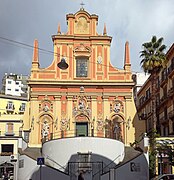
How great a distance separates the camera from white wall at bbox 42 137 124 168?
109ft

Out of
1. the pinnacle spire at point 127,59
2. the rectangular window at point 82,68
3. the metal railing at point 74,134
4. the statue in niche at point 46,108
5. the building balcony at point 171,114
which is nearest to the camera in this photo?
the metal railing at point 74,134

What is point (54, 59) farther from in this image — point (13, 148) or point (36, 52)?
point (13, 148)

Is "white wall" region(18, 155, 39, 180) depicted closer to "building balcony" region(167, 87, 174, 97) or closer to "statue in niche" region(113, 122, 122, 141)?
"statue in niche" region(113, 122, 122, 141)

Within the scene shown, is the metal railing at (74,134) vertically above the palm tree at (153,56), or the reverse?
the palm tree at (153,56)

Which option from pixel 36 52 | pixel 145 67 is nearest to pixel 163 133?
pixel 145 67

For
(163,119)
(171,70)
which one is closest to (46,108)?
(171,70)

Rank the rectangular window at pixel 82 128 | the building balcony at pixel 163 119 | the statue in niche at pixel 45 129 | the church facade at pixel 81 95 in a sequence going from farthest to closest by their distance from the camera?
the building balcony at pixel 163 119
the rectangular window at pixel 82 128
the church facade at pixel 81 95
the statue in niche at pixel 45 129

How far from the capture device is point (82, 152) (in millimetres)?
33062

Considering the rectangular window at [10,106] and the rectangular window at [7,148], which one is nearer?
the rectangular window at [7,148]

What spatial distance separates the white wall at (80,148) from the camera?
3328cm

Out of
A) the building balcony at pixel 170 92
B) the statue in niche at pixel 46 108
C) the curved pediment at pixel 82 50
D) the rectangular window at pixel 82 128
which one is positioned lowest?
the rectangular window at pixel 82 128

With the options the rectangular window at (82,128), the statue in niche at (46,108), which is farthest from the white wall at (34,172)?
the rectangular window at (82,128)

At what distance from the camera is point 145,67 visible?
1614 inches

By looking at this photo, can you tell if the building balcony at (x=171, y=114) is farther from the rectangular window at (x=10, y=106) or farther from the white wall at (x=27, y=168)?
the rectangular window at (x=10, y=106)
